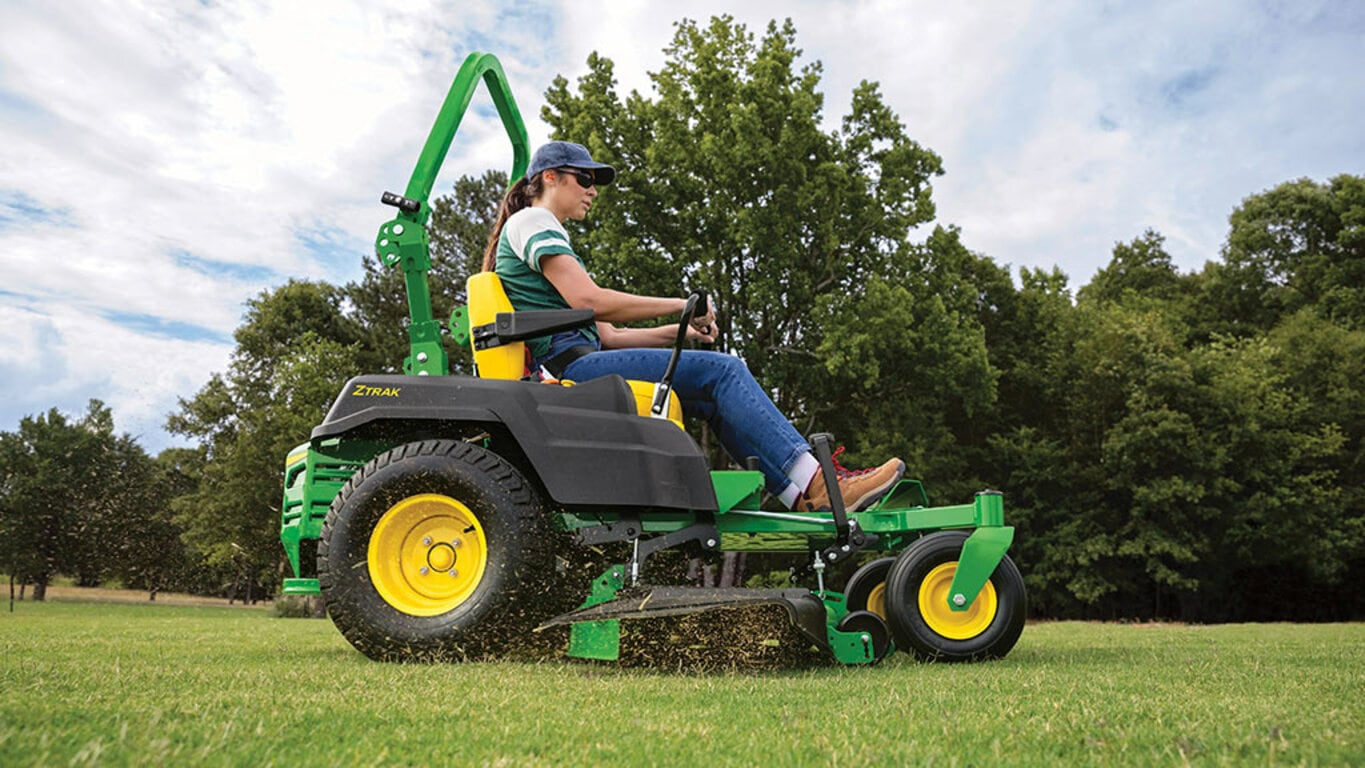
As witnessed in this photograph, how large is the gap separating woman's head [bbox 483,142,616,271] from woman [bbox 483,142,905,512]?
165 mm

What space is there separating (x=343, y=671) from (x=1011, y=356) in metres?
28.2

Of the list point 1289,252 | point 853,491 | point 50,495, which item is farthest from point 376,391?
point 1289,252

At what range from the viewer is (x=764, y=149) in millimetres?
18594

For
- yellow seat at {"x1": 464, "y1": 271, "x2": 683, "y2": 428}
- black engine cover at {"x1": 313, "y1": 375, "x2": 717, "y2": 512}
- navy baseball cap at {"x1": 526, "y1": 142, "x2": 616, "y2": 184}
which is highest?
navy baseball cap at {"x1": 526, "y1": 142, "x2": 616, "y2": 184}

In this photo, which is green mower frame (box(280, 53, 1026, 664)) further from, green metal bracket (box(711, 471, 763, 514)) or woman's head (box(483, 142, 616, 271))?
woman's head (box(483, 142, 616, 271))

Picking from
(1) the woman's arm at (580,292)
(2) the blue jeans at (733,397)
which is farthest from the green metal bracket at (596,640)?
(1) the woman's arm at (580,292)

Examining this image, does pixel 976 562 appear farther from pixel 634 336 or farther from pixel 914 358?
pixel 914 358

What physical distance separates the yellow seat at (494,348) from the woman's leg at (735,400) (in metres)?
0.12

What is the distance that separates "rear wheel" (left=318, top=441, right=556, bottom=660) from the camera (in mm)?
3572

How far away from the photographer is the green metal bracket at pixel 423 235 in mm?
4547

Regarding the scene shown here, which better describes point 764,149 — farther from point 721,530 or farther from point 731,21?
point 721,530

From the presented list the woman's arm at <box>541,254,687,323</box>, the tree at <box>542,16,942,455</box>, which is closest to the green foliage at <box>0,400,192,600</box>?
the tree at <box>542,16,942,455</box>

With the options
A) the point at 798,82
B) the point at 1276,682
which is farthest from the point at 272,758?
the point at 798,82

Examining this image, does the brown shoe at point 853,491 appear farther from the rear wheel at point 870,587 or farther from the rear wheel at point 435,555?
the rear wheel at point 435,555
